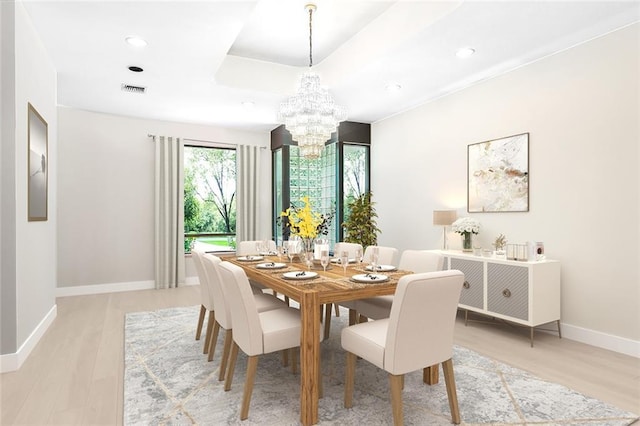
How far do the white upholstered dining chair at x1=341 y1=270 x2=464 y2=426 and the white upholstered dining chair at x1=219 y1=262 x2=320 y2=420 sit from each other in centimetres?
49

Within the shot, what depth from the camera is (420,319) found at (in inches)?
74.5

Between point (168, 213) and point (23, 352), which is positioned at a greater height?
point (168, 213)

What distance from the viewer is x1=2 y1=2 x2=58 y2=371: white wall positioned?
2.85 m

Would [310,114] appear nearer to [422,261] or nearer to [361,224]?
[422,261]

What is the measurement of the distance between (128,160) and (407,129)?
4431 millimetres

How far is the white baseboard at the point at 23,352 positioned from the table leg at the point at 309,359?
2.36m

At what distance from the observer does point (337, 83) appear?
4391 millimetres

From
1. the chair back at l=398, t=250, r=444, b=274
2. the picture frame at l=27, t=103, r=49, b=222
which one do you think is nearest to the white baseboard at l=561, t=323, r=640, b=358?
the chair back at l=398, t=250, r=444, b=274

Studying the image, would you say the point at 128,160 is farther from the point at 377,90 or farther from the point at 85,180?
the point at 377,90

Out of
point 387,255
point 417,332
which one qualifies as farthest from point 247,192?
point 417,332

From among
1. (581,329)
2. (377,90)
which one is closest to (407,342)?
(581,329)

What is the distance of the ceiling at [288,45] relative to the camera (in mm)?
2957

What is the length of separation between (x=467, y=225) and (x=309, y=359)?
282cm

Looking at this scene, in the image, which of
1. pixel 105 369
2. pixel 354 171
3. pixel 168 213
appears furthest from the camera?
pixel 354 171
